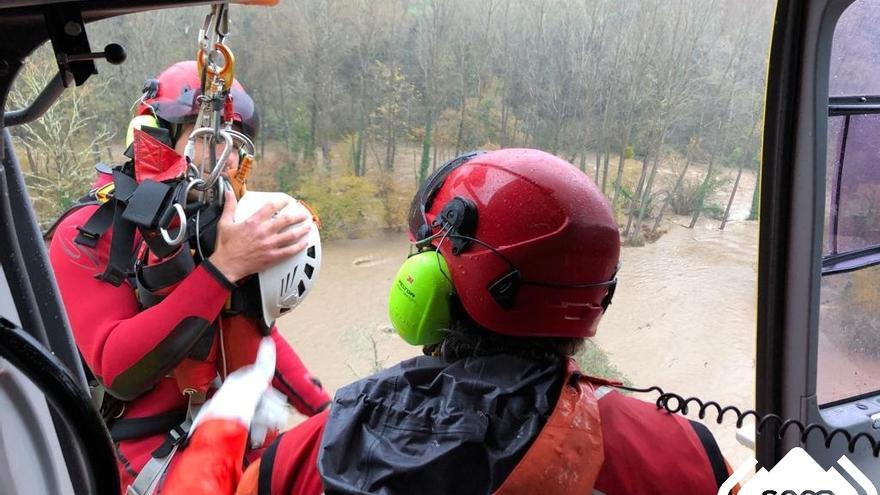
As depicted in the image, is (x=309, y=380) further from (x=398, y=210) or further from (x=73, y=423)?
(x=398, y=210)

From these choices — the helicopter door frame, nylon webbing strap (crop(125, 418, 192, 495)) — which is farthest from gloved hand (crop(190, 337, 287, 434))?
the helicopter door frame

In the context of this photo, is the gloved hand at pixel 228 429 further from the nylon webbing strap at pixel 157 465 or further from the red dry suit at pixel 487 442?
the red dry suit at pixel 487 442

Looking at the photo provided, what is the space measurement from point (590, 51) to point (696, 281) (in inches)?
67.9

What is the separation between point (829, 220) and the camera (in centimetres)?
169

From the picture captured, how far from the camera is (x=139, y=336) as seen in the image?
1.47 meters

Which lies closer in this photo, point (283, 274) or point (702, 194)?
point (283, 274)

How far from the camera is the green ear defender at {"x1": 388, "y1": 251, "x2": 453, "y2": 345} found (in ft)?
4.12

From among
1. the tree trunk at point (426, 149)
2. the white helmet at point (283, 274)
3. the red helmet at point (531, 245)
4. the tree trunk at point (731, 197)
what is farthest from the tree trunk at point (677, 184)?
the red helmet at point (531, 245)

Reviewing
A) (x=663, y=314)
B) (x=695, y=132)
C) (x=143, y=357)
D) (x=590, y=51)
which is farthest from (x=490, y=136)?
(x=143, y=357)

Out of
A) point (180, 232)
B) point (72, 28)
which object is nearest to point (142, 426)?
point (180, 232)

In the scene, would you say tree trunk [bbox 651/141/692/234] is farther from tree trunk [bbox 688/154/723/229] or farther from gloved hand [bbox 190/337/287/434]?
gloved hand [bbox 190/337/287/434]

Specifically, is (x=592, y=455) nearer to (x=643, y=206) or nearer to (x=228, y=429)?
(x=228, y=429)

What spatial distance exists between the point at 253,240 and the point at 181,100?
1.57 feet

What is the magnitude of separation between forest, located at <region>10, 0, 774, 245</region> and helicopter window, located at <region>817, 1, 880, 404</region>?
1898 mm
